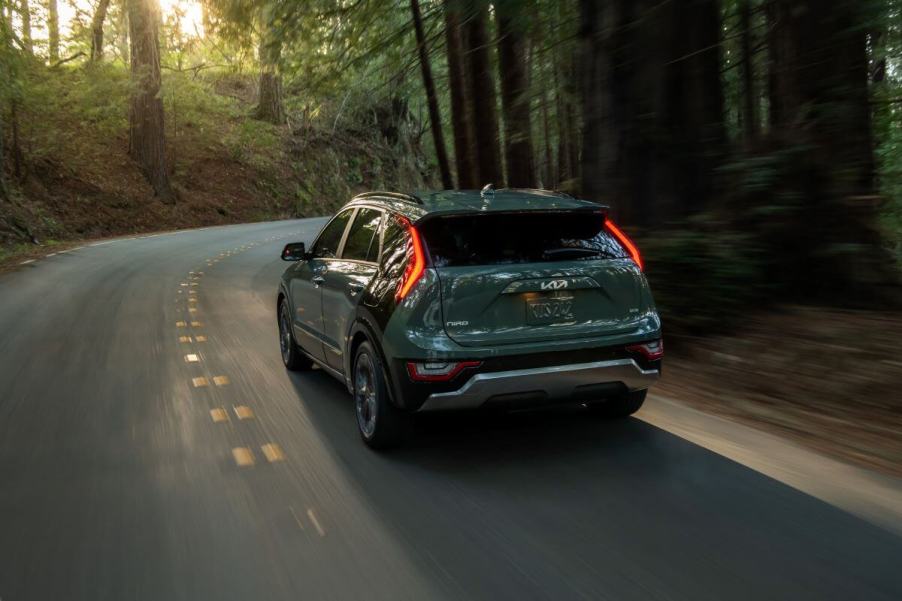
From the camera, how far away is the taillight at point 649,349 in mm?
5355

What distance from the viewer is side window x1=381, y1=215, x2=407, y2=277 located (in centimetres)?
547

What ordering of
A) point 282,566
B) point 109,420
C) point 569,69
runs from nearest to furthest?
point 282,566, point 109,420, point 569,69

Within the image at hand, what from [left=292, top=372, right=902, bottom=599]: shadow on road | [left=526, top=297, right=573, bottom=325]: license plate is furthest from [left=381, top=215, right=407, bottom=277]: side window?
[left=292, top=372, right=902, bottom=599]: shadow on road

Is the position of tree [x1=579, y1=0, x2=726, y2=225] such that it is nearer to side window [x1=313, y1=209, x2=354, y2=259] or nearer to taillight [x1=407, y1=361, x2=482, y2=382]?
side window [x1=313, y1=209, x2=354, y2=259]

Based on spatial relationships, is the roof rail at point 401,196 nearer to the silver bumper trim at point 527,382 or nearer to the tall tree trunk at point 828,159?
the silver bumper trim at point 527,382

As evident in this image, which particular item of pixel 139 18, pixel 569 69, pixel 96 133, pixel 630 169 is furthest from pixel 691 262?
pixel 96 133

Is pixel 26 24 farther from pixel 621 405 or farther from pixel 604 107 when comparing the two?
pixel 621 405

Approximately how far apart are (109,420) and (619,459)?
149 inches

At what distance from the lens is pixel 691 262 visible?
801 cm

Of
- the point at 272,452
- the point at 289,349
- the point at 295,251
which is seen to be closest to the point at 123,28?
the point at 289,349

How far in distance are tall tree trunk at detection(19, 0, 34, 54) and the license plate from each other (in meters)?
24.4

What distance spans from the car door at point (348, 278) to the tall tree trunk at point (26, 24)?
2222 centimetres

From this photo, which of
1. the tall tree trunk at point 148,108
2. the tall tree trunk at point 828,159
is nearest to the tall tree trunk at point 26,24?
the tall tree trunk at point 148,108

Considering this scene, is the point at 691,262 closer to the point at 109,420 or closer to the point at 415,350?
the point at 415,350
